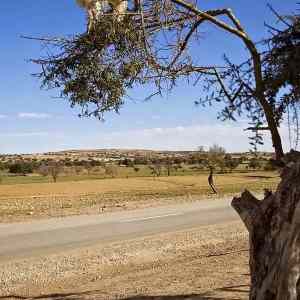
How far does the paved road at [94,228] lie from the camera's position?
48.0 ft

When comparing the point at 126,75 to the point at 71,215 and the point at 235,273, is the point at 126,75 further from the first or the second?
the point at 71,215

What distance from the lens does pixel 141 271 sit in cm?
1107

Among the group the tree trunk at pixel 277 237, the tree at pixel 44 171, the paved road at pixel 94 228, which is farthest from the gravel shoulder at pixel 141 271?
the tree at pixel 44 171

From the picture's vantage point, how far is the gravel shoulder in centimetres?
890

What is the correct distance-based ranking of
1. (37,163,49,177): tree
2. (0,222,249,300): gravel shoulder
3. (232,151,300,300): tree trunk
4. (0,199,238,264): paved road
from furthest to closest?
1. (37,163,49,177): tree
2. (0,199,238,264): paved road
3. (0,222,249,300): gravel shoulder
4. (232,151,300,300): tree trunk

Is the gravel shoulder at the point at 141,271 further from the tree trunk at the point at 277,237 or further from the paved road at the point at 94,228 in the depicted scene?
the tree trunk at the point at 277,237

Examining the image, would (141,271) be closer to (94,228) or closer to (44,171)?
(94,228)

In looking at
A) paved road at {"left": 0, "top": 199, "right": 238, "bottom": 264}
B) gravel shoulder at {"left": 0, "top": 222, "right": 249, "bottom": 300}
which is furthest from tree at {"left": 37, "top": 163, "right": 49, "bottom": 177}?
gravel shoulder at {"left": 0, "top": 222, "right": 249, "bottom": 300}

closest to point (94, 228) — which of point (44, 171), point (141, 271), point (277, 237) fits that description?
point (141, 271)

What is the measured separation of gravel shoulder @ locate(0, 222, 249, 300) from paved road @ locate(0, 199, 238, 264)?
1.03 metres

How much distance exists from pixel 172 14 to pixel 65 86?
3.87 feet

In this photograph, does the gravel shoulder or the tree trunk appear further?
the gravel shoulder

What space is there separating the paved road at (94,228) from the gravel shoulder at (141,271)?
1.03 meters

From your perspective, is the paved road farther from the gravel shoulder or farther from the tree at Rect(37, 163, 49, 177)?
the tree at Rect(37, 163, 49, 177)
